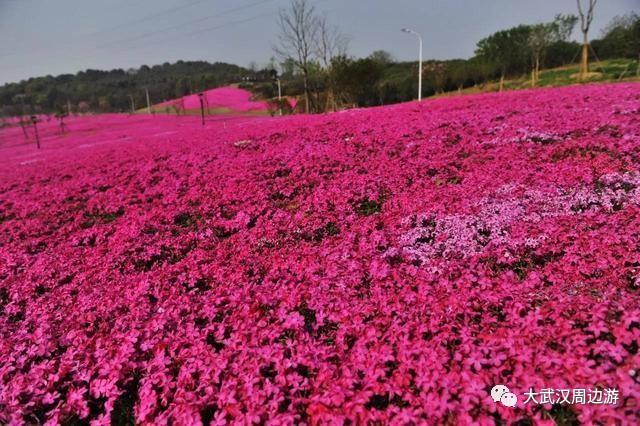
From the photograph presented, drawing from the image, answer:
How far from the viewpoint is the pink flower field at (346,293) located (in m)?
4.03

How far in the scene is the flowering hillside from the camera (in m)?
86.6

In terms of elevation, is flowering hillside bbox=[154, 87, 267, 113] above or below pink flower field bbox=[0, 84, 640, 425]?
above

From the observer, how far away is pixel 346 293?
581 centimetres

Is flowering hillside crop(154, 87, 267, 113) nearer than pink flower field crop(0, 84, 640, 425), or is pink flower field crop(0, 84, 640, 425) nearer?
pink flower field crop(0, 84, 640, 425)

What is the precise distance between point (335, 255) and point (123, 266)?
13.9ft

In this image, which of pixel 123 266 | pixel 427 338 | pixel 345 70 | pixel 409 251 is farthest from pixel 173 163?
pixel 345 70

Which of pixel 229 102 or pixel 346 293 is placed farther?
pixel 229 102

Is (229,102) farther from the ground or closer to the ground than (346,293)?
farther from the ground

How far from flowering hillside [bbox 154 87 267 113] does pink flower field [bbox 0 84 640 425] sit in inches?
2875

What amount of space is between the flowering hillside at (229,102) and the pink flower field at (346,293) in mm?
73019

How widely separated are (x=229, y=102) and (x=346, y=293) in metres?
94.3

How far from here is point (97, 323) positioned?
6207mm

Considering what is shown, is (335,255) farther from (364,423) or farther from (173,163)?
(173,163)

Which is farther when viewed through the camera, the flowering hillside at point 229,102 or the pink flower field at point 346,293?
the flowering hillside at point 229,102
